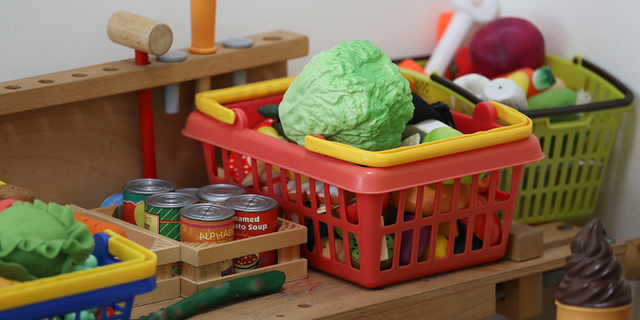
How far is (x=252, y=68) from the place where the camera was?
1.33 m

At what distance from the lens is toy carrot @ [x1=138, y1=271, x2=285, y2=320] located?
2.78 ft

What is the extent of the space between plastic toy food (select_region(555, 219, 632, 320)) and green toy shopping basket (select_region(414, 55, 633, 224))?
511 mm

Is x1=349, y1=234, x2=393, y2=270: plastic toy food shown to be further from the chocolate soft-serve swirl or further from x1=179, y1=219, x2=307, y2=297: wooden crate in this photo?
the chocolate soft-serve swirl

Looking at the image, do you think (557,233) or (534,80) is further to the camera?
(534,80)

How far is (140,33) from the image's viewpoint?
106cm

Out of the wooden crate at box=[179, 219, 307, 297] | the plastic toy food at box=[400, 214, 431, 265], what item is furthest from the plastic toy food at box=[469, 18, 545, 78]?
the wooden crate at box=[179, 219, 307, 297]

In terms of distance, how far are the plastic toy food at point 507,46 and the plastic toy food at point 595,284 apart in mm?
752

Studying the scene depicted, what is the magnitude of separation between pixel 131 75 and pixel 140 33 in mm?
87

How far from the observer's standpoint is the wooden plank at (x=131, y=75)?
1.01 metres

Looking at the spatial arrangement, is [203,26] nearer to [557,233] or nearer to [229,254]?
[229,254]

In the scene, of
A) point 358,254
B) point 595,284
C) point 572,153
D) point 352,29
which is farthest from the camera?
point 352,29

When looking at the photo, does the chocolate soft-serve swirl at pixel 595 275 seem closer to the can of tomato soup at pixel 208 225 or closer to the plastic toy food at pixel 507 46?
the can of tomato soup at pixel 208 225

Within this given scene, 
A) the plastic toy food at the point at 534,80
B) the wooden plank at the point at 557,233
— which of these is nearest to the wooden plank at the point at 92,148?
the plastic toy food at the point at 534,80

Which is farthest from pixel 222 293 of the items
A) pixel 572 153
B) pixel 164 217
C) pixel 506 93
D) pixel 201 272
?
pixel 572 153
